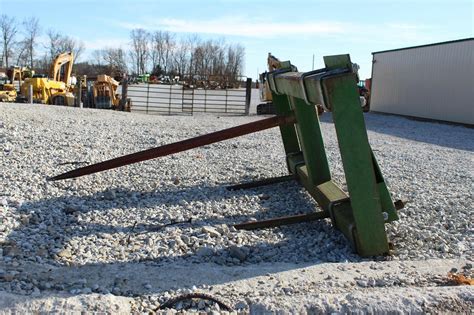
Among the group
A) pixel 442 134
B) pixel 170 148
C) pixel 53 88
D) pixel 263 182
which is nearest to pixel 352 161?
pixel 170 148

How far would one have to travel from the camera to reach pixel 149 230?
4996mm

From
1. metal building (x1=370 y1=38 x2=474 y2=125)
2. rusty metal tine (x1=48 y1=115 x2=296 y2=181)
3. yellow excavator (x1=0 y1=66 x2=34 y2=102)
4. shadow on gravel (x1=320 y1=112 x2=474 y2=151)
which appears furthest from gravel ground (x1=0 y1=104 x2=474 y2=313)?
yellow excavator (x1=0 y1=66 x2=34 y2=102)

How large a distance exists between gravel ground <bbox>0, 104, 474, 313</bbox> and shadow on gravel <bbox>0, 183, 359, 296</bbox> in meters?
0.01

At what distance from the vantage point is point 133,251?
4.41m

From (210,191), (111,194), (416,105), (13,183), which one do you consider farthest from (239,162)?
(416,105)

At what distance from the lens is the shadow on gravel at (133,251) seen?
12.1 feet

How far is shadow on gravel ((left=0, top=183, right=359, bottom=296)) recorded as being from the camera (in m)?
3.69

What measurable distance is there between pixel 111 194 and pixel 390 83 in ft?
89.1

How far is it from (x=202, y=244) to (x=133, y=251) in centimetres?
59

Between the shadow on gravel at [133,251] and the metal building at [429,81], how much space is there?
20.2 meters

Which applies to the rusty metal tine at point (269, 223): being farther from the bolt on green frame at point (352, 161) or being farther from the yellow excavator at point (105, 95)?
the yellow excavator at point (105, 95)

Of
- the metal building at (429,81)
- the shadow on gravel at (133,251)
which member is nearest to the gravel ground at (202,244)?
the shadow on gravel at (133,251)

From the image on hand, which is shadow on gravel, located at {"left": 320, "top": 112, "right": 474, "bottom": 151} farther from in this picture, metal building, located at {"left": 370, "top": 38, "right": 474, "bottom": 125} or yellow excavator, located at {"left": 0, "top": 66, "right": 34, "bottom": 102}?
yellow excavator, located at {"left": 0, "top": 66, "right": 34, "bottom": 102}

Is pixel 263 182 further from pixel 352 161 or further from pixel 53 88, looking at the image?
pixel 53 88
